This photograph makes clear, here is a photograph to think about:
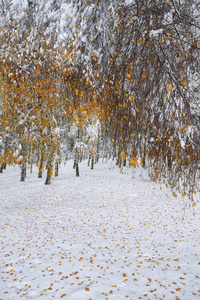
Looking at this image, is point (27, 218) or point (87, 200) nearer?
point (27, 218)

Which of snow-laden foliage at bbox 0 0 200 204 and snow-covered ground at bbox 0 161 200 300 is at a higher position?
snow-laden foliage at bbox 0 0 200 204

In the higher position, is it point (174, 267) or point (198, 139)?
point (198, 139)

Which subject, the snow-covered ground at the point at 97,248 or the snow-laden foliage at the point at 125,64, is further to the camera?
the snow-covered ground at the point at 97,248

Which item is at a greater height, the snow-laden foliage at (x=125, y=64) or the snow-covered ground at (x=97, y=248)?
the snow-laden foliage at (x=125, y=64)

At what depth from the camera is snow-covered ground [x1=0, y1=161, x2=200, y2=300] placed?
12.6 ft

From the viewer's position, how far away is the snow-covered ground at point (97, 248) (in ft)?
12.6

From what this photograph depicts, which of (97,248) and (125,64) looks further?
(97,248)

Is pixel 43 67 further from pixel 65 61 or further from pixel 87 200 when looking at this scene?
pixel 87 200

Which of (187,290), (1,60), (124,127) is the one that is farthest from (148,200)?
(1,60)

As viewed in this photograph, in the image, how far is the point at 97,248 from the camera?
5680mm

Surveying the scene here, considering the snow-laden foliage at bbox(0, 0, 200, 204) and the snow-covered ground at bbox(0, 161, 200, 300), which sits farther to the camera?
the snow-covered ground at bbox(0, 161, 200, 300)

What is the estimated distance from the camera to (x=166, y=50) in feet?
10.1

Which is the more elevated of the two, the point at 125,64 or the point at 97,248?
the point at 125,64

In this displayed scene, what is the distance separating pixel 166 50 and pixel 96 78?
3.97ft
